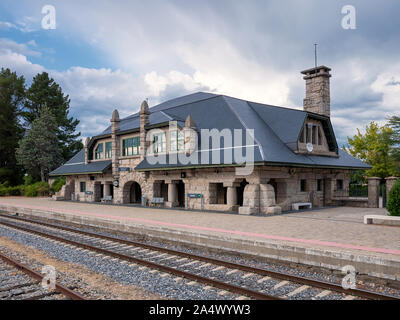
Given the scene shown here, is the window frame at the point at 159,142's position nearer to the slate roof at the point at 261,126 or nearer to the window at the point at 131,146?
the slate roof at the point at 261,126

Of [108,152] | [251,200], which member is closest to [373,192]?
[251,200]

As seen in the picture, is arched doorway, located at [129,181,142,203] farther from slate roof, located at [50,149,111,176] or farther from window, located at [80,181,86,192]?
window, located at [80,181,86,192]

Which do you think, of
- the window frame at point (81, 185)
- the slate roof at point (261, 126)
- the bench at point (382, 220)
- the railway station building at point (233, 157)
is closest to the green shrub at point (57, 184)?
the window frame at point (81, 185)

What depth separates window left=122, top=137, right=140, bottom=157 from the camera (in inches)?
1004

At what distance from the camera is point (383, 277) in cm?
729

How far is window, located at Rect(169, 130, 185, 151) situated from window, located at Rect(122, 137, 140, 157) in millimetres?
4009

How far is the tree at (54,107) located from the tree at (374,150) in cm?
4258

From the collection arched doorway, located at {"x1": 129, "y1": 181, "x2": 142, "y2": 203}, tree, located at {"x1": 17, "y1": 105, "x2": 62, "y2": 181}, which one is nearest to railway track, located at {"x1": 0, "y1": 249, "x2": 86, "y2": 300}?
arched doorway, located at {"x1": 129, "y1": 181, "x2": 142, "y2": 203}

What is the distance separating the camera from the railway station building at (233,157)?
1791cm

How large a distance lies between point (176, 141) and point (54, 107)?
1549 inches

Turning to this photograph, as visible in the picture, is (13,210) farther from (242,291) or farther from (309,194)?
(242,291)

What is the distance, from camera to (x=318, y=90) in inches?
1050

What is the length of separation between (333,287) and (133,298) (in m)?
4.26

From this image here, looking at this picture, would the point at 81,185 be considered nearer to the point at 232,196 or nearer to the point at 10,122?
the point at 232,196
